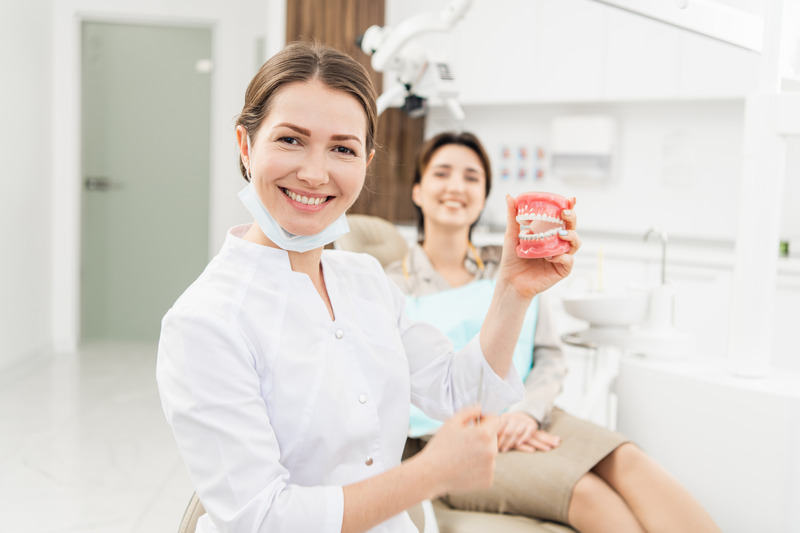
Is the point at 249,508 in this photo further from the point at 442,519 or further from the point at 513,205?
the point at 442,519

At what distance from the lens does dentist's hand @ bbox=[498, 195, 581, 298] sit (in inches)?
40.9

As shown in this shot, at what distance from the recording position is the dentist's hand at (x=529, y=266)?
1.04m

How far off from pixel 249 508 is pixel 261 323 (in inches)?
9.1

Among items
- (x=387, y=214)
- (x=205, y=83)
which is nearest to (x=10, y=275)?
(x=205, y=83)

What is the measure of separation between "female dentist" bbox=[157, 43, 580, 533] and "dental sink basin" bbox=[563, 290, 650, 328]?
64 cm

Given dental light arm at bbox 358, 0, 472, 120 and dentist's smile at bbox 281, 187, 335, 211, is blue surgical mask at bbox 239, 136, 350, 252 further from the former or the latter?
dental light arm at bbox 358, 0, 472, 120

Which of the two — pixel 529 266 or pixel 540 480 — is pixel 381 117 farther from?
pixel 529 266

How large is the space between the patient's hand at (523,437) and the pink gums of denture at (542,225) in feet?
2.32

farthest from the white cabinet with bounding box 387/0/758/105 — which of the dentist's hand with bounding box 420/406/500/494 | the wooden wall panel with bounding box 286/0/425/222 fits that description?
the dentist's hand with bounding box 420/406/500/494

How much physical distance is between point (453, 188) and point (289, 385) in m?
1.21

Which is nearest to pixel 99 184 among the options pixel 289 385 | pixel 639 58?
pixel 639 58

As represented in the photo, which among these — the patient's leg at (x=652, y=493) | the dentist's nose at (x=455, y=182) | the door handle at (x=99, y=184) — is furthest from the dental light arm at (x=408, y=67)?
the door handle at (x=99, y=184)

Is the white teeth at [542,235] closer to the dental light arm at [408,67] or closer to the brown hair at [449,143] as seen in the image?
the brown hair at [449,143]

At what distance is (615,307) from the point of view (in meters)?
1.74
